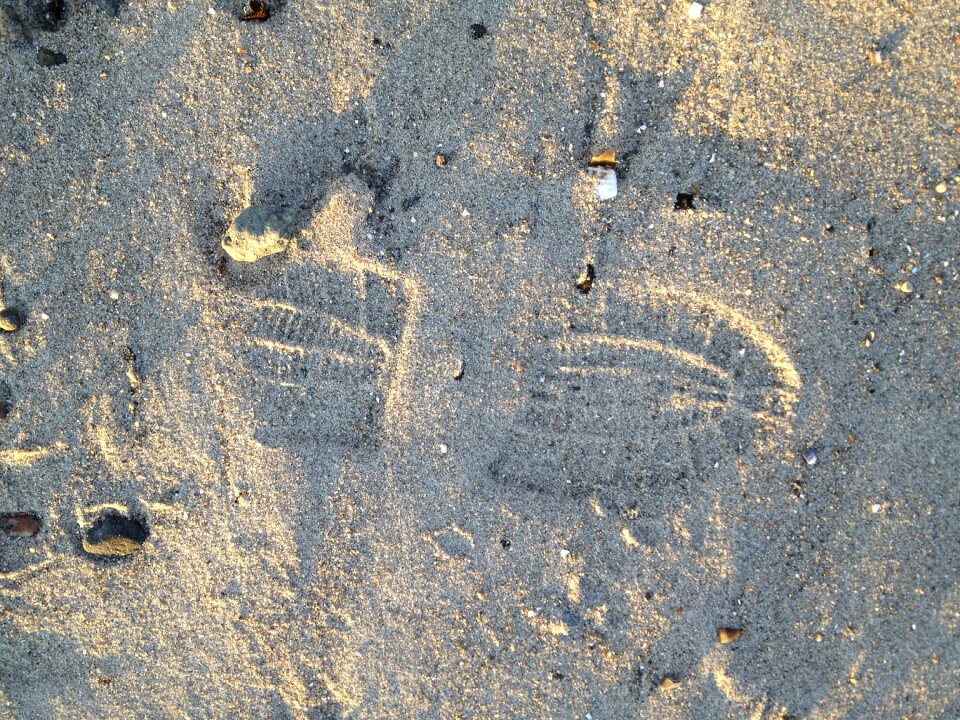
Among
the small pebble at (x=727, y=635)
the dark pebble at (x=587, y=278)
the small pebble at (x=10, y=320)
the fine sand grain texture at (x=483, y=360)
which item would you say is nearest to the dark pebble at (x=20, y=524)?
the fine sand grain texture at (x=483, y=360)

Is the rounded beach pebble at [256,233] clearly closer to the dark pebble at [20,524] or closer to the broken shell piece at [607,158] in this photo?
the broken shell piece at [607,158]

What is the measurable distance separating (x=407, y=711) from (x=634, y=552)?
120 cm

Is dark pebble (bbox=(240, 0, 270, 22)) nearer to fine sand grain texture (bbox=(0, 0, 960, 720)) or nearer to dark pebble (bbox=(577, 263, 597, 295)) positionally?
fine sand grain texture (bbox=(0, 0, 960, 720))

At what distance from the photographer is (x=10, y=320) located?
269 cm

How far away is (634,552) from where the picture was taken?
2658 millimetres

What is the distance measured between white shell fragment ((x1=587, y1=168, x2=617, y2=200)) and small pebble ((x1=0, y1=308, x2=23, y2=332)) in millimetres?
2530

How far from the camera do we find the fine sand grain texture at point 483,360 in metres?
2.56

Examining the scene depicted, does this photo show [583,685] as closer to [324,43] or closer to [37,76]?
[324,43]

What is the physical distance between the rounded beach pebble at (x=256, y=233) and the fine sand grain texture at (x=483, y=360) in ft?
0.11

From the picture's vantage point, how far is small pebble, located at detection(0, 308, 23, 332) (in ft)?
8.82

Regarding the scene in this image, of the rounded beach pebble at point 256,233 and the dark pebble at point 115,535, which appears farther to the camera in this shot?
the dark pebble at point 115,535

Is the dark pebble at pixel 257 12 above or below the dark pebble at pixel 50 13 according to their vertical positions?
above

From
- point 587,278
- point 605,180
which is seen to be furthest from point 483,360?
point 605,180

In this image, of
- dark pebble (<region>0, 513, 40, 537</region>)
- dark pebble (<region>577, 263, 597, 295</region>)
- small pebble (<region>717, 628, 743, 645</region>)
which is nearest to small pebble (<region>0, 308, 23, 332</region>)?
dark pebble (<region>0, 513, 40, 537</region>)
